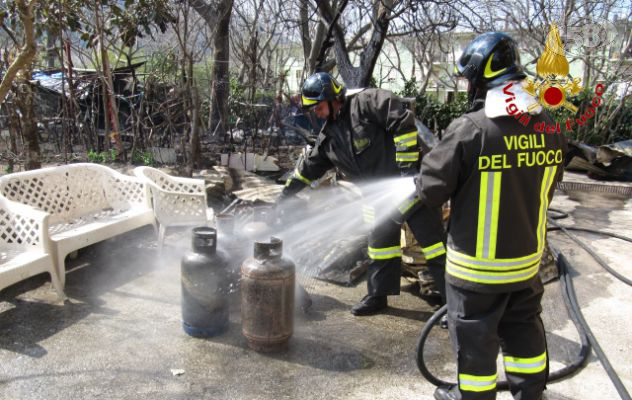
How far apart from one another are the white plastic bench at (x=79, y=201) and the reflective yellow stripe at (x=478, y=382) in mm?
3247

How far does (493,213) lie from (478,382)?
822mm

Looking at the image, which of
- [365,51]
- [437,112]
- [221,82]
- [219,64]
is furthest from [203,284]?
[437,112]

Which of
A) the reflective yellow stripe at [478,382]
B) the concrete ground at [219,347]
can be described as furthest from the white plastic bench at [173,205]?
the reflective yellow stripe at [478,382]

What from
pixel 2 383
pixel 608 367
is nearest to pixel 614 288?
pixel 608 367

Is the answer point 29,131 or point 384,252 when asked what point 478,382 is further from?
point 29,131

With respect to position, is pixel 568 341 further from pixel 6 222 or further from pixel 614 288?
pixel 6 222

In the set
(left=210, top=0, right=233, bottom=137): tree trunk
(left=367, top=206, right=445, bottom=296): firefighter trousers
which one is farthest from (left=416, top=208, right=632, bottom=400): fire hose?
(left=210, top=0, right=233, bottom=137): tree trunk

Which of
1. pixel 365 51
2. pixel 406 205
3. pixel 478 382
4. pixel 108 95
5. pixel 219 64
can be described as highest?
pixel 219 64

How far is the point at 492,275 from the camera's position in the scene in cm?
232

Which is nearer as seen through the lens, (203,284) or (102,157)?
(203,284)

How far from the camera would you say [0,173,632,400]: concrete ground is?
302 centimetres

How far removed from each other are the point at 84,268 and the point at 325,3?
5474 mm

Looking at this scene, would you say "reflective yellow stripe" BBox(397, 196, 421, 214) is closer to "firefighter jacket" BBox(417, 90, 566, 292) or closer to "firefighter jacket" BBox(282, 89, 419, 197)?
"firefighter jacket" BBox(282, 89, 419, 197)

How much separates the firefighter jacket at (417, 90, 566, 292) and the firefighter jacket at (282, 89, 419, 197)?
131 cm
